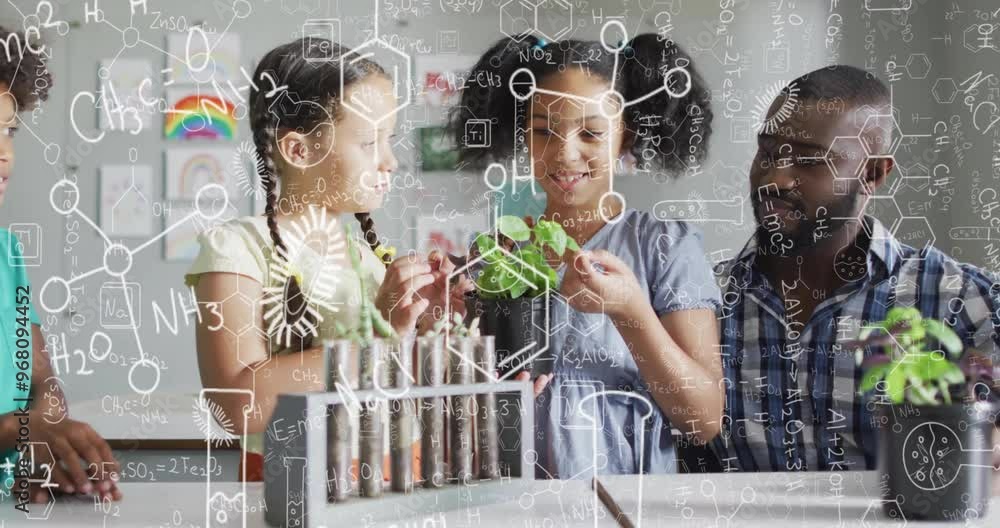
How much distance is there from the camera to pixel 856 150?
1.70m

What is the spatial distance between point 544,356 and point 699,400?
275 millimetres

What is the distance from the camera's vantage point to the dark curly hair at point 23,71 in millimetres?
1710

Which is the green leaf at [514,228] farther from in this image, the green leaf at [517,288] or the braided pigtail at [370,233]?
the braided pigtail at [370,233]

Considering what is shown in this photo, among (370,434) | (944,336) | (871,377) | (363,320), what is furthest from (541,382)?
(944,336)

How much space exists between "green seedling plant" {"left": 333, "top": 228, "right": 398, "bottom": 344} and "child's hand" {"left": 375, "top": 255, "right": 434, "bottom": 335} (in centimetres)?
1

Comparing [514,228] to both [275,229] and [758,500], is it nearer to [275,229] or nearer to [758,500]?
[275,229]

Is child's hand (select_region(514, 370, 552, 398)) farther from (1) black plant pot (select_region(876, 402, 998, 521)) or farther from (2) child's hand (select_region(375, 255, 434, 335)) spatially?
(1) black plant pot (select_region(876, 402, 998, 521))

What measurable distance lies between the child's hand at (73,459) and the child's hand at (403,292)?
1.60ft

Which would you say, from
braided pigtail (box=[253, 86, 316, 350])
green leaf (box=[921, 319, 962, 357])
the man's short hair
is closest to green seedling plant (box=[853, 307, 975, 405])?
green leaf (box=[921, 319, 962, 357])

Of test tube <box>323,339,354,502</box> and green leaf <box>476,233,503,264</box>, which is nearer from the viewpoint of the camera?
test tube <box>323,339,354,502</box>

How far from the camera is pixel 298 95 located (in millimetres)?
1661

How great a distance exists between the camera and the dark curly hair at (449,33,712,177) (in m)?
1.67

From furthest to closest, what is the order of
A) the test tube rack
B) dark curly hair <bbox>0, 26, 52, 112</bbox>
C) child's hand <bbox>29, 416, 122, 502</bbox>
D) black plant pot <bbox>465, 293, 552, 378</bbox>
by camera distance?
dark curly hair <bbox>0, 26, 52, 112</bbox> < black plant pot <bbox>465, 293, 552, 378</bbox> < child's hand <bbox>29, 416, 122, 502</bbox> < the test tube rack

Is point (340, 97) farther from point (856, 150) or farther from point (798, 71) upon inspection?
point (856, 150)
